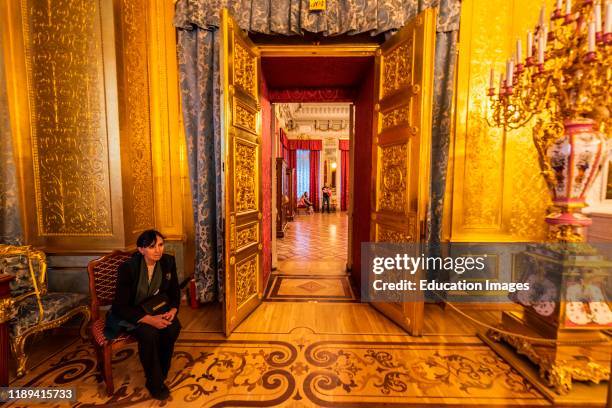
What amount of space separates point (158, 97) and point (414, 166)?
2865 millimetres

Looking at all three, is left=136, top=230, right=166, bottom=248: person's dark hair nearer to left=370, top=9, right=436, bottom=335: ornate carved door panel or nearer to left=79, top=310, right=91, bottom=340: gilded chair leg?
left=79, top=310, right=91, bottom=340: gilded chair leg

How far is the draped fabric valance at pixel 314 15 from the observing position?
2.70 m

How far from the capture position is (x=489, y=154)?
2.98m

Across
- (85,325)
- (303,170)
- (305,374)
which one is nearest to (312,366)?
(305,374)

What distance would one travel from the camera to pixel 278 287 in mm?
3662

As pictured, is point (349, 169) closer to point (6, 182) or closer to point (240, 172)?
point (240, 172)

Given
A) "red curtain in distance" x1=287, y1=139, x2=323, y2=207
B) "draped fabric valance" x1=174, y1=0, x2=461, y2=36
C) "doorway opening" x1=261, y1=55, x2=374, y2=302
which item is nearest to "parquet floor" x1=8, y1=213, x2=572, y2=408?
"doorway opening" x1=261, y1=55, x2=374, y2=302

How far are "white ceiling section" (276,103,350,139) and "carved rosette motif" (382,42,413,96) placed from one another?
848cm

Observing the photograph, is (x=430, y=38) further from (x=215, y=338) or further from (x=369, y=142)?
(x=215, y=338)

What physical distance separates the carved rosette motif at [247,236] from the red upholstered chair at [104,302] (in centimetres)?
92

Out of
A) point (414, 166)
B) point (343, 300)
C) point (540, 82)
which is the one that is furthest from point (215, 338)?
point (540, 82)

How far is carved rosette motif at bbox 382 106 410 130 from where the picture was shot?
8.24ft

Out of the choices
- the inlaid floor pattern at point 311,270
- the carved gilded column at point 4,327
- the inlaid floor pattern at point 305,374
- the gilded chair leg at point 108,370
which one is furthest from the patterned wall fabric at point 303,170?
the gilded chair leg at point 108,370

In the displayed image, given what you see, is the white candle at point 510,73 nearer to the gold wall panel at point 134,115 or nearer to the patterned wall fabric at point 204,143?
the patterned wall fabric at point 204,143
